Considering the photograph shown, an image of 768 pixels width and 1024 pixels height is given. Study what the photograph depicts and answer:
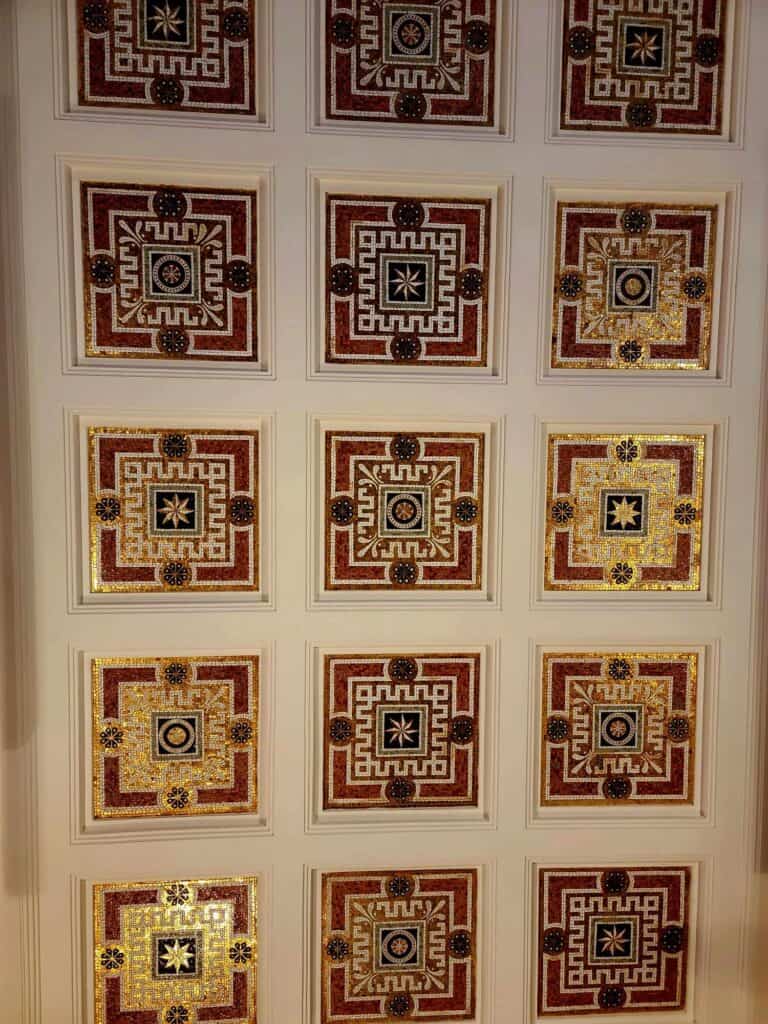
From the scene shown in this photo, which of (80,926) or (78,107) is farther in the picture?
(80,926)

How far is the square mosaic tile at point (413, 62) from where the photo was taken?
4.23 ft

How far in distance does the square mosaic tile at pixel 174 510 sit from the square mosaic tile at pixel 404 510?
160 millimetres

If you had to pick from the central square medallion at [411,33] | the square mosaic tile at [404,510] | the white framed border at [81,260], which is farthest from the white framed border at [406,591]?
the central square medallion at [411,33]

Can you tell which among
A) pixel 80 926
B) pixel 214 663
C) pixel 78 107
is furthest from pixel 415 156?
pixel 80 926

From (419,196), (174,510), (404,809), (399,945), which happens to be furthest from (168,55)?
(399,945)

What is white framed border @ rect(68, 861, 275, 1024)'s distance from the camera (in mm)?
1363

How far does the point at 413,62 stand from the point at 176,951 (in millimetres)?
1686

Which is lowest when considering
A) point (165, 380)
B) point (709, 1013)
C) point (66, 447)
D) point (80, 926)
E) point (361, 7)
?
point (709, 1013)

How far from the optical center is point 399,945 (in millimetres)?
1443

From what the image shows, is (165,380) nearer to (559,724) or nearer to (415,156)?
(415,156)

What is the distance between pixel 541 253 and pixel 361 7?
0.52m

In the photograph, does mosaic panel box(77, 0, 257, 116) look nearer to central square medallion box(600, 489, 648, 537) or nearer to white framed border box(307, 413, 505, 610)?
white framed border box(307, 413, 505, 610)

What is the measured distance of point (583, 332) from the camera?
4.50 feet

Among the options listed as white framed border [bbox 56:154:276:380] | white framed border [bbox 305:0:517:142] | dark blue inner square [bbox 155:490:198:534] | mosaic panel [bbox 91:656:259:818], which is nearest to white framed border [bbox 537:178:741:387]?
white framed border [bbox 305:0:517:142]
